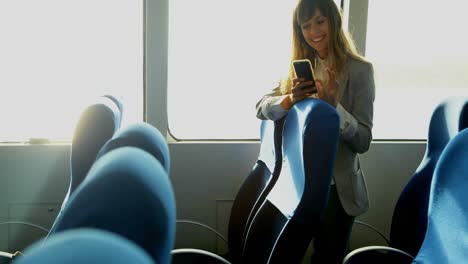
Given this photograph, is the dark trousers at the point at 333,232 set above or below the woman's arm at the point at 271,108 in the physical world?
below

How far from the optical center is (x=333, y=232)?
149cm

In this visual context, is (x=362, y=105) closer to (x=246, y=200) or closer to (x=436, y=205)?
(x=436, y=205)

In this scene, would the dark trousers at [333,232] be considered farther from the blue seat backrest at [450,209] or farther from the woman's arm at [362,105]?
the blue seat backrest at [450,209]

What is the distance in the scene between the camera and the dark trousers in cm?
147

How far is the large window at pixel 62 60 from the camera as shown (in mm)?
2045

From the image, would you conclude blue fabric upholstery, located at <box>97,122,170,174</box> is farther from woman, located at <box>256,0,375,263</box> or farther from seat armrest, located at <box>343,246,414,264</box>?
seat armrest, located at <box>343,246,414,264</box>

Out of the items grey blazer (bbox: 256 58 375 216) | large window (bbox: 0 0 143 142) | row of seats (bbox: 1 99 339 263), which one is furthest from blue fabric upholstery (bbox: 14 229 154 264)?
large window (bbox: 0 0 143 142)

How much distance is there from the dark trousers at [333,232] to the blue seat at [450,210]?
38 centimetres

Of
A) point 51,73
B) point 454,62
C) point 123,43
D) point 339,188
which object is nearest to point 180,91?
point 123,43

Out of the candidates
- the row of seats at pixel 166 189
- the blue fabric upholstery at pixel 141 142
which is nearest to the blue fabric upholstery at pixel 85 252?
the row of seats at pixel 166 189

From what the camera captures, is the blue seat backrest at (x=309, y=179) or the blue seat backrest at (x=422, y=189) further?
the blue seat backrest at (x=422, y=189)

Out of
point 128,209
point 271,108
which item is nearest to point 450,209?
point 271,108

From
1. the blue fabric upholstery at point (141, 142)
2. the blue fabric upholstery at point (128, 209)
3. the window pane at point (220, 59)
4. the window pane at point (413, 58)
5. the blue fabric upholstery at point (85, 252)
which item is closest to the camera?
the blue fabric upholstery at point (85, 252)

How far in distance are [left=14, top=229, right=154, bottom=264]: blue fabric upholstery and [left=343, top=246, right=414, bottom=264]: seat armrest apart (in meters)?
1.17
